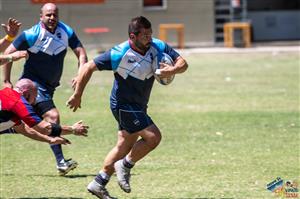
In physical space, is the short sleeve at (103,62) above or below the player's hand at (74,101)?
above

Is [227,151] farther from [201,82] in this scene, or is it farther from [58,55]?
[201,82]

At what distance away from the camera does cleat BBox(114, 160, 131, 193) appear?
7730mm

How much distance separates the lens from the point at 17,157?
417 inches

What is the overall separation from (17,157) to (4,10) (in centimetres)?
2025

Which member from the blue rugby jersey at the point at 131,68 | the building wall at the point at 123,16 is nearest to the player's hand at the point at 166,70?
the blue rugby jersey at the point at 131,68

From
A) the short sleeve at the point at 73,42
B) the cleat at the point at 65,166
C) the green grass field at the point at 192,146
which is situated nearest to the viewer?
the green grass field at the point at 192,146

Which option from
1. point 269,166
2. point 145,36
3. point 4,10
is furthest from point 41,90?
point 4,10

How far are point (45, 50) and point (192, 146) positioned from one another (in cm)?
A: 288

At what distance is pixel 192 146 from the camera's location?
11281 millimetres

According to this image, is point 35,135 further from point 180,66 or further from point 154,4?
point 154,4

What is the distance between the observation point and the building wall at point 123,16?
3027cm

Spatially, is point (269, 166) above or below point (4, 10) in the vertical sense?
above

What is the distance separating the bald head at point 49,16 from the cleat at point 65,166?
1640mm

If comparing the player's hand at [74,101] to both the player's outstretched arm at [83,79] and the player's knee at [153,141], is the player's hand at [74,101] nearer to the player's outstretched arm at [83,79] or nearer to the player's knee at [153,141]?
the player's outstretched arm at [83,79]
